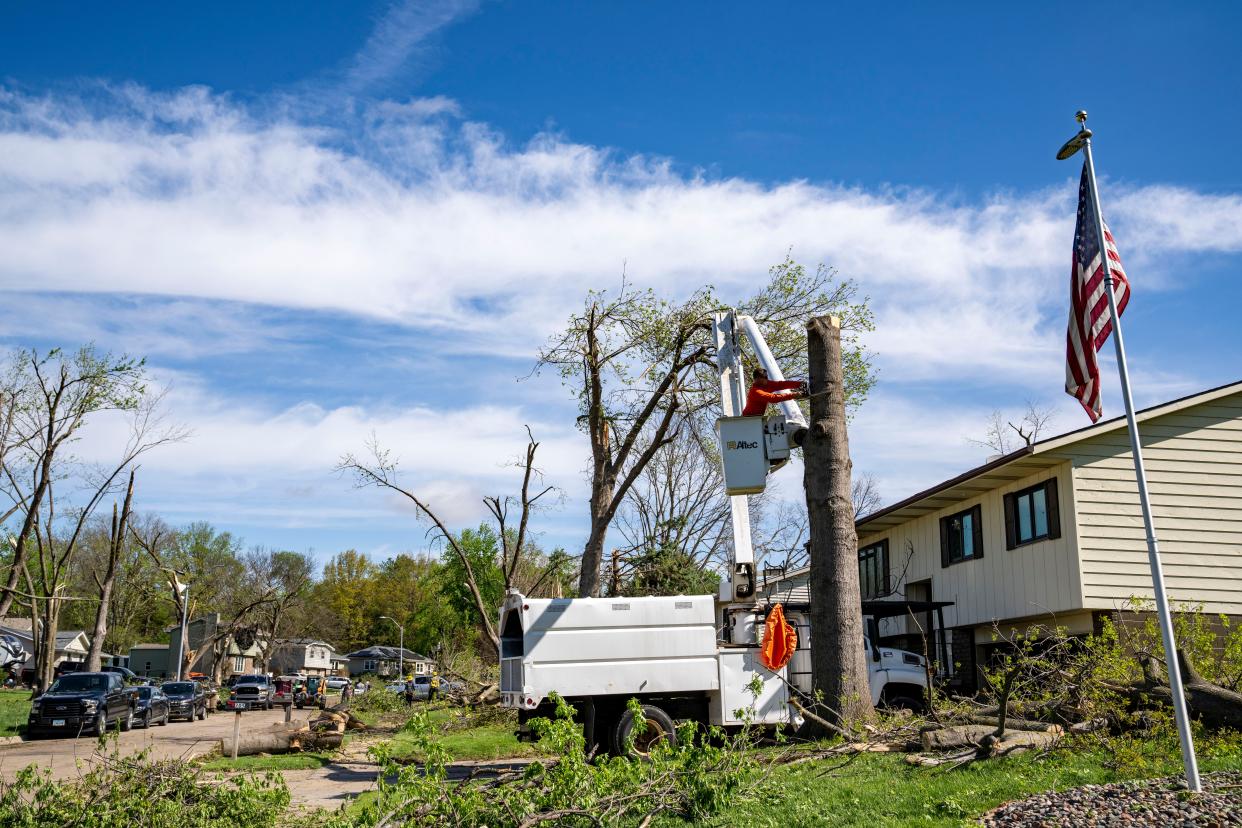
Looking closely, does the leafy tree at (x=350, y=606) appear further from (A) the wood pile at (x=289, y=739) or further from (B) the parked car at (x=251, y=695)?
(A) the wood pile at (x=289, y=739)

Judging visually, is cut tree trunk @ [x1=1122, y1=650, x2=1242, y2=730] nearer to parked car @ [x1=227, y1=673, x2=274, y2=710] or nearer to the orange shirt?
the orange shirt

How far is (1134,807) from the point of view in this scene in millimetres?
7332

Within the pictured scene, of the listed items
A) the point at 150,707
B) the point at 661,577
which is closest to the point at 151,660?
the point at 150,707

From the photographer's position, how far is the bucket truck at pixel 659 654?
1370 centimetres

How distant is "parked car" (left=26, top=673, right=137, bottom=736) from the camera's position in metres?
26.4

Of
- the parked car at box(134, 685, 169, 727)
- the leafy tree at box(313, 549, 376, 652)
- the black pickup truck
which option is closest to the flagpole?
the parked car at box(134, 685, 169, 727)

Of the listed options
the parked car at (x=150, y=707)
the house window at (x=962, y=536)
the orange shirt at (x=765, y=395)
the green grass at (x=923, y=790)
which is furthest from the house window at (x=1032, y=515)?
the parked car at (x=150, y=707)

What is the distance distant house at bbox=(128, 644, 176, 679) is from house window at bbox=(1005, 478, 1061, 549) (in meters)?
71.8

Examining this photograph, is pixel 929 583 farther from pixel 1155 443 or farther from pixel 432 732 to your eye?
pixel 432 732

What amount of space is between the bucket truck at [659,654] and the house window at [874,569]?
12.9 meters

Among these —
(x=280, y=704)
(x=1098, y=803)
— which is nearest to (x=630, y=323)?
(x=1098, y=803)

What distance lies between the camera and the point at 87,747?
74.5ft

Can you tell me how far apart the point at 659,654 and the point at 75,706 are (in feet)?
65.7

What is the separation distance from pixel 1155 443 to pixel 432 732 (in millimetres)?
15332
